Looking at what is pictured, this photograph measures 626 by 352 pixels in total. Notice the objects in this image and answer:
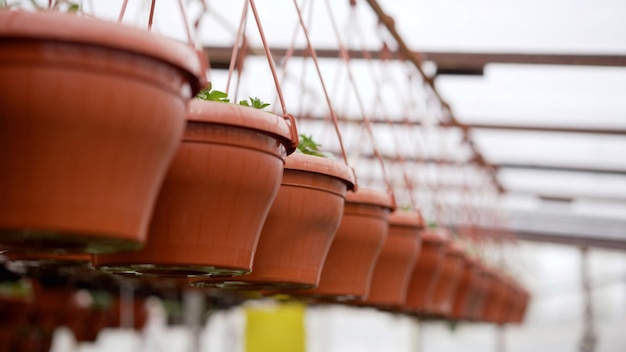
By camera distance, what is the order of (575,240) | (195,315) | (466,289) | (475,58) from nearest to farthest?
1. (466,289)
2. (475,58)
3. (195,315)
4. (575,240)

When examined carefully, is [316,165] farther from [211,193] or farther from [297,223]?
[211,193]

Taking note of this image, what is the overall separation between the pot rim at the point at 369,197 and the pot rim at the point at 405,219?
29 centimetres

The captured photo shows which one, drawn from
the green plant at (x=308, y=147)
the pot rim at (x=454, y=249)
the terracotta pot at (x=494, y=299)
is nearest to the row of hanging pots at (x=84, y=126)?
the green plant at (x=308, y=147)

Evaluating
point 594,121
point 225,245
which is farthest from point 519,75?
point 225,245

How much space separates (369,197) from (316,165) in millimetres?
329

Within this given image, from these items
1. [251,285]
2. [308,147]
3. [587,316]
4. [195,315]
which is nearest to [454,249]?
[308,147]

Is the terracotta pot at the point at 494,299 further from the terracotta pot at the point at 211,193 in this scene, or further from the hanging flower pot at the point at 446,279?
the terracotta pot at the point at 211,193

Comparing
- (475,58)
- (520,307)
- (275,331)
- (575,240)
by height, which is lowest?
(275,331)

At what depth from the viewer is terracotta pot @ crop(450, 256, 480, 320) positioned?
9.34ft

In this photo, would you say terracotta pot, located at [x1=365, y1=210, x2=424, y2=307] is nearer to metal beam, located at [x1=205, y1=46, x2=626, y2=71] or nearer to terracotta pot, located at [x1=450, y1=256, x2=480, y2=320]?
terracotta pot, located at [x1=450, y1=256, x2=480, y2=320]

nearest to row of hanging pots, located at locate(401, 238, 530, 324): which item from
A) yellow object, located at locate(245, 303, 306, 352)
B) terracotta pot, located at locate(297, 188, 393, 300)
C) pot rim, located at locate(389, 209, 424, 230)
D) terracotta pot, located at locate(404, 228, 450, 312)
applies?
terracotta pot, located at locate(404, 228, 450, 312)

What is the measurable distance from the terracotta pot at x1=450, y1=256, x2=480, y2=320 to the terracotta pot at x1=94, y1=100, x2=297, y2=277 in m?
1.94

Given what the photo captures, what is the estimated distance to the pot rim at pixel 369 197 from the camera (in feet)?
4.59

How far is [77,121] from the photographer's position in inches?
25.6
